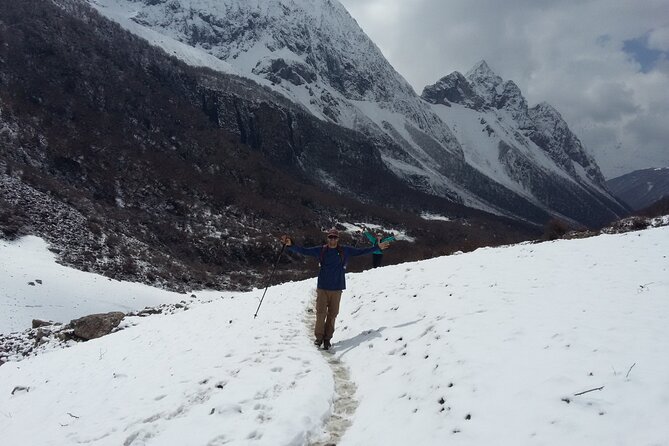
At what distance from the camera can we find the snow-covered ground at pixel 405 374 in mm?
6598

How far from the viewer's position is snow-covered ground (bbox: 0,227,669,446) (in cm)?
660

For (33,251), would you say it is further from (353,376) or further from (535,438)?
(535,438)

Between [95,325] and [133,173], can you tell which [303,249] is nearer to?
[95,325]

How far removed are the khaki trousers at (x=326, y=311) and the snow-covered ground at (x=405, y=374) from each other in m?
0.57

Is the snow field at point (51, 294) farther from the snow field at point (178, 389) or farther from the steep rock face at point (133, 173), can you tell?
the snow field at point (178, 389)

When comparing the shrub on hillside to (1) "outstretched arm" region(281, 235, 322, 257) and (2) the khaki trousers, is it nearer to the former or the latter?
(2) the khaki trousers

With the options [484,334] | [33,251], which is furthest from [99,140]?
[484,334]

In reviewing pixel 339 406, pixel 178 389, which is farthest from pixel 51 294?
pixel 339 406

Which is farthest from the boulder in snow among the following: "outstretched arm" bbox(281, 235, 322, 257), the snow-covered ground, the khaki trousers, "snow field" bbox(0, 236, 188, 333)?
the khaki trousers

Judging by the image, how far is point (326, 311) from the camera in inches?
519

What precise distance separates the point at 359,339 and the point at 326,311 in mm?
1241

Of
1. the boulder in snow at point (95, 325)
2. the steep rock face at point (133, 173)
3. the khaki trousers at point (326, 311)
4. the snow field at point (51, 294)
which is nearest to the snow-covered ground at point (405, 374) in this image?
the khaki trousers at point (326, 311)

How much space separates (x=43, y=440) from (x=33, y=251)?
41.4 m

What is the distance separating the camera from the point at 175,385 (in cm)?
970
